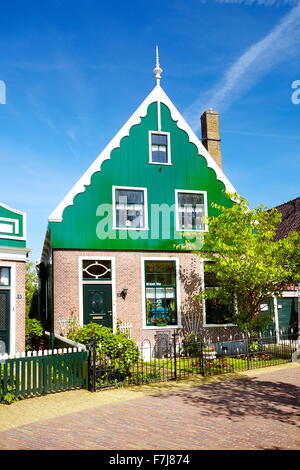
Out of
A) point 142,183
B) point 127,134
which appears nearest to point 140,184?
point 142,183

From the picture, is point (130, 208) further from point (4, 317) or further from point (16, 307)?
point (4, 317)

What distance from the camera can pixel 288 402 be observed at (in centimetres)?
984

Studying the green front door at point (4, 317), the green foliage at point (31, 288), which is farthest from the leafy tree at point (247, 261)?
the green foliage at point (31, 288)

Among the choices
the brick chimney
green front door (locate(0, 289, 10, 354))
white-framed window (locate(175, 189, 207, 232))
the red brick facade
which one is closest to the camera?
green front door (locate(0, 289, 10, 354))

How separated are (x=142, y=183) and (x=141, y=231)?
2.10 meters

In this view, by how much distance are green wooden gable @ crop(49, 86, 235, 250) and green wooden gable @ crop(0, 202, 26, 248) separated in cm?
171

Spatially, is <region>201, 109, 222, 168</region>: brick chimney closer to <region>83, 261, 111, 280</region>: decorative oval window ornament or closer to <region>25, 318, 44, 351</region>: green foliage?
<region>83, 261, 111, 280</region>: decorative oval window ornament

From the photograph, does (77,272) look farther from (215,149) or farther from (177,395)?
(215,149)

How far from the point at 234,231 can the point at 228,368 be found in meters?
5.26

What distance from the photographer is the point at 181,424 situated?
8.24 metres

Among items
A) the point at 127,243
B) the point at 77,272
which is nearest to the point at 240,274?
the point at 127,243

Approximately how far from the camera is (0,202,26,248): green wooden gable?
1449 cm

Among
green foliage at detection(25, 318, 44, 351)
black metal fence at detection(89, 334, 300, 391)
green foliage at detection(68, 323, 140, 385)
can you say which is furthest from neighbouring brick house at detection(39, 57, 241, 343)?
green foliage at detection(68, 323, 140, 385)

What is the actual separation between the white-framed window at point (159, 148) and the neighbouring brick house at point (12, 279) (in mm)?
6620
